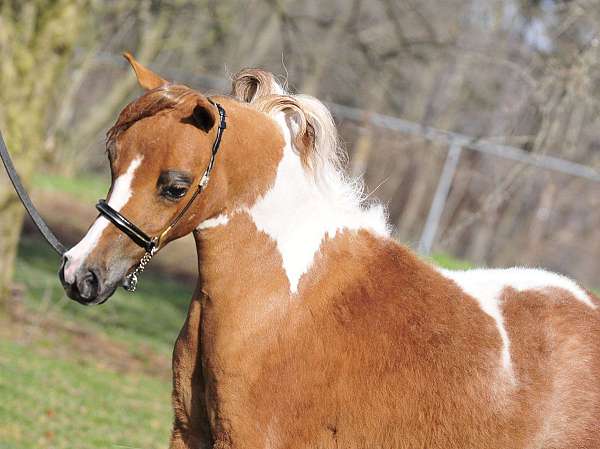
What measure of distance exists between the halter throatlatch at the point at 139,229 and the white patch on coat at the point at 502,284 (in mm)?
1307

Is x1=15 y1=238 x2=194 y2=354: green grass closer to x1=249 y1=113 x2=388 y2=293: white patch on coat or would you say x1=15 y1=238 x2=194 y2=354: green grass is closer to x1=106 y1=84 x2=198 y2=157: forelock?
x1=249 y1=113 x2=388 y2=293: white patch on coat

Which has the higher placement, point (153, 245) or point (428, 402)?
point (153, 245)

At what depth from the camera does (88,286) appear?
11.3 feet

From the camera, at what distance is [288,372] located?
12.5 feet

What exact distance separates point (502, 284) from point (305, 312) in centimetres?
111

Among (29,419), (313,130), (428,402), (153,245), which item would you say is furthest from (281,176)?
(29,419)

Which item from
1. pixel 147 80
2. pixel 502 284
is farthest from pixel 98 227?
pixel 502 284

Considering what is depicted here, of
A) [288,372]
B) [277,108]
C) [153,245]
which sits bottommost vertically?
[288,372]

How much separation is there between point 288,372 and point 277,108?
115 cm

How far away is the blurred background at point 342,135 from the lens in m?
8.55

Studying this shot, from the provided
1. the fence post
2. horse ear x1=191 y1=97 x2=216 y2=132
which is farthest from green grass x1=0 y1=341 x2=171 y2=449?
the fence post

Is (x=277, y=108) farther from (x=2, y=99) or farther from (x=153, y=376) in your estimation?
(x=153, y=376)

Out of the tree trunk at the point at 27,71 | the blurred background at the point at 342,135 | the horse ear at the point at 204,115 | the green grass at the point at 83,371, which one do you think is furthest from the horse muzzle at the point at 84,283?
the tree trunk at the point at 27,71

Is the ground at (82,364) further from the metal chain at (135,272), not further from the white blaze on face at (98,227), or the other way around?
the white blaze on face at (98,227)
